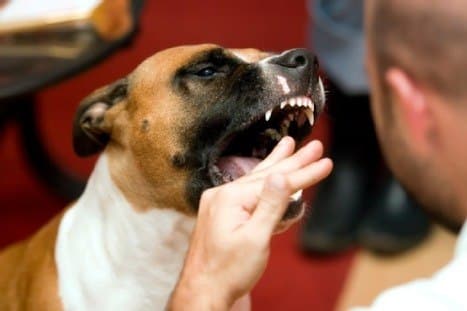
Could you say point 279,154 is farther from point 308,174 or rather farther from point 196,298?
point 196,298

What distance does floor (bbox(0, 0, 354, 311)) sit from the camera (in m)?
1.96

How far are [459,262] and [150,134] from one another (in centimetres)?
52

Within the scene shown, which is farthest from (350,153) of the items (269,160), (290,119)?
(269,160)

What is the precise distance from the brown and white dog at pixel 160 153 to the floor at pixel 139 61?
16.3 inches

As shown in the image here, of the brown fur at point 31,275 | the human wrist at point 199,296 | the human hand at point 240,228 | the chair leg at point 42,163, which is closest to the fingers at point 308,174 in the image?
the human hand at point 240,228

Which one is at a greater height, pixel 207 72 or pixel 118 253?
pixel 207 72

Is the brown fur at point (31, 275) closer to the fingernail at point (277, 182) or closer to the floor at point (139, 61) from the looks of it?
the floor at point (139, 61)

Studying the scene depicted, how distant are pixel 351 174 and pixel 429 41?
1109 millimetres

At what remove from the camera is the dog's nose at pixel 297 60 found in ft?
3.73

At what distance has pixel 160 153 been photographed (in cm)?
119

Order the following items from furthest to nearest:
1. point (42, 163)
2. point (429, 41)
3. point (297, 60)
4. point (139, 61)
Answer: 1. point (42, 163)
2. point (139, 61)
3. point (297, 60)
4. point (429, 41)

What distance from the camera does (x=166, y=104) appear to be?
3.92 ft

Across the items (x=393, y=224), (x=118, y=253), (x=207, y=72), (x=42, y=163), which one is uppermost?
(x=207, y=72)

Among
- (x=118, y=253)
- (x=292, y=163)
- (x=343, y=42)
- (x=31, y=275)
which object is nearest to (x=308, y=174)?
(x=292, y=163)
